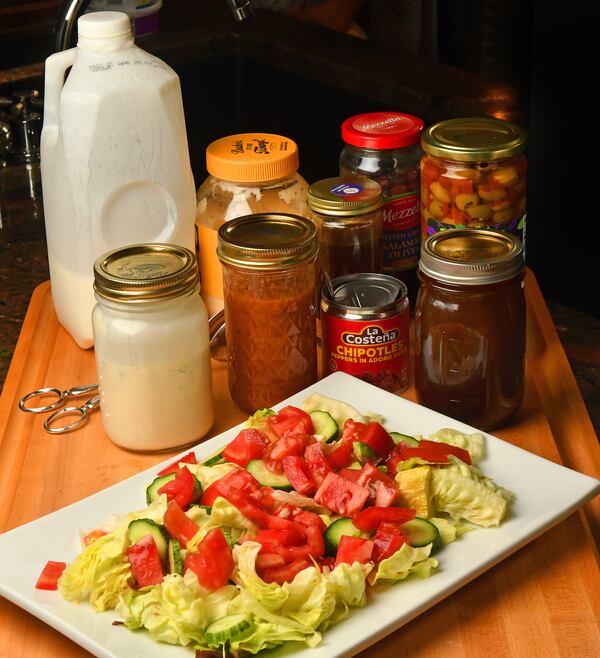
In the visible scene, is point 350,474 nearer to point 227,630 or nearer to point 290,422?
point 290,422

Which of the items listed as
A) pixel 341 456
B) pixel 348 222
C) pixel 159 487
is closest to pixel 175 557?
pixel 159 487

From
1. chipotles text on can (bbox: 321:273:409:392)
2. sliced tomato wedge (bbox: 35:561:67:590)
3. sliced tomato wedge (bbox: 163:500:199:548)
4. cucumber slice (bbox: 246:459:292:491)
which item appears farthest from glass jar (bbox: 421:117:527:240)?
sliced tomato wedge (bbox: 35:561:67:590)

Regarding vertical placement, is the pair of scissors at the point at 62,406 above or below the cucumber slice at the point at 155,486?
below

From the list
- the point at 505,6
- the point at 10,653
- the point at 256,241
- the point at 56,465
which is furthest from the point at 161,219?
the point at 505,6

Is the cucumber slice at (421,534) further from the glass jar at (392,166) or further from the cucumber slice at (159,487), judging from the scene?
the glass jar at (392,166)

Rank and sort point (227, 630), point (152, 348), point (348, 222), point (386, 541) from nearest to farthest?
point (227, 630) < point (386, 541) < point (152, 348) < point (348, 222)

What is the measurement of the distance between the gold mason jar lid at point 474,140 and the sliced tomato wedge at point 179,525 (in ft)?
1.96

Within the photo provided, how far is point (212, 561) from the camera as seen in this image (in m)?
1.06

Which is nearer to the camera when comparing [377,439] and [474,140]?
[377,439]

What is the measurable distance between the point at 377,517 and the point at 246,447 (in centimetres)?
20

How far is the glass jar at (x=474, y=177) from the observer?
4.76ft

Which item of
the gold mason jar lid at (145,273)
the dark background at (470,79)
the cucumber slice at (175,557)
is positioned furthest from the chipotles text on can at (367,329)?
the dark background at (470,79)

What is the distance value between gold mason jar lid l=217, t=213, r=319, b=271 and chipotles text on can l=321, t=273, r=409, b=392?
10 centimetres

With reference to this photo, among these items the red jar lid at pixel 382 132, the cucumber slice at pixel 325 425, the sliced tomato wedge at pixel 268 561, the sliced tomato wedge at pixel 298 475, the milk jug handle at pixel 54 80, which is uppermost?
the milk jug handle at pixel 54 80
